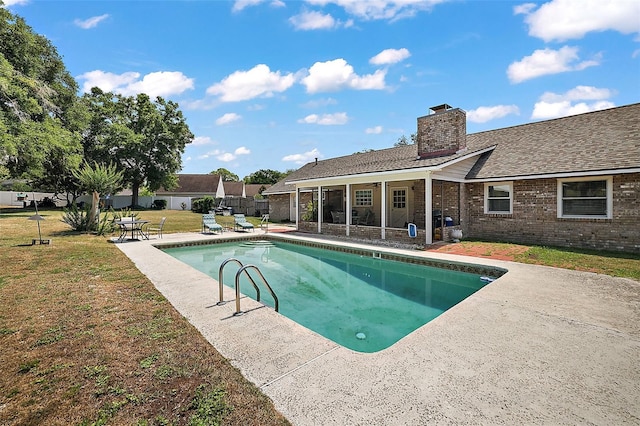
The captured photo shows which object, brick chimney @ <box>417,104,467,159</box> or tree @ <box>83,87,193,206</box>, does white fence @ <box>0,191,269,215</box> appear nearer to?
tree @ <box>83,87,193,206</box>

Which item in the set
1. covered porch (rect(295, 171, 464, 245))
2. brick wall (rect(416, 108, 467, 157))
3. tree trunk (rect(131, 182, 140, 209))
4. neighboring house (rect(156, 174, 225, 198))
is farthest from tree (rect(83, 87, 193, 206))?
brick wall (rect(416, 108, 467, 157))

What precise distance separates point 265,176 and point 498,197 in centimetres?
6224

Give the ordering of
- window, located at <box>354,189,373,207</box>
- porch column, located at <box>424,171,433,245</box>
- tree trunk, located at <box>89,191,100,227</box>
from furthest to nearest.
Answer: window, located at <box>354,189,373,207</box>
tree trunk, located at <box>89,191,100,227</box>
porch column, located at <box>424,171,433,245</box>

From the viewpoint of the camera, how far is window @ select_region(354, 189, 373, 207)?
17344mm

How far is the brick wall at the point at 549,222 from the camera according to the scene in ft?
31.0

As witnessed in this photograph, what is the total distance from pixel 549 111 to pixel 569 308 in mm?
23397

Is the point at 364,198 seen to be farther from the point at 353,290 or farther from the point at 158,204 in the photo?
the point at 158,204

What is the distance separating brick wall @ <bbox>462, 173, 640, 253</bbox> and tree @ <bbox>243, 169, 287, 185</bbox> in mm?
58456

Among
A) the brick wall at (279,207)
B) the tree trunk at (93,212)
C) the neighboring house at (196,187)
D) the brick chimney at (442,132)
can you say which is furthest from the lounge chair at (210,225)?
the neighboring house at (196,187)

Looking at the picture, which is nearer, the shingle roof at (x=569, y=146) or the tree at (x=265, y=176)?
the shingle roof at (x=569, y=146)

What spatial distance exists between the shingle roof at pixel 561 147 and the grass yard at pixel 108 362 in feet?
16.8

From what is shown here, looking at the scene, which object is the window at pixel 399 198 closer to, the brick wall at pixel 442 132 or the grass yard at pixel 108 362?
the brick wall at pixel 442 132

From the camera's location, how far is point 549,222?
10.9m

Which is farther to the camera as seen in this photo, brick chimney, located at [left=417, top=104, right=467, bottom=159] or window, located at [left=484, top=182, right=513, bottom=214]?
brick chimney, located at [left=417, top=104, right=467, bottom=159]
